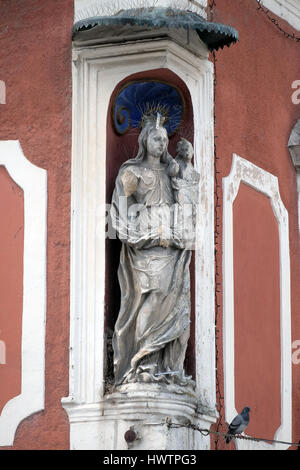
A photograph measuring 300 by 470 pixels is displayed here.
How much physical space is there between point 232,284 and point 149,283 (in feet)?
4.25

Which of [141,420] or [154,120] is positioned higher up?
[154,120]

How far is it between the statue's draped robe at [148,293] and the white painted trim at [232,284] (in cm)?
90

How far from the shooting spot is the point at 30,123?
17.3m

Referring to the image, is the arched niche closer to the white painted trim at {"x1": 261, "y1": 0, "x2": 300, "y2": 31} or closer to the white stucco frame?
the white stucco frame

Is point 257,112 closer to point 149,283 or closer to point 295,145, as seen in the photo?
point 295,145

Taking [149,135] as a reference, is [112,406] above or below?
below

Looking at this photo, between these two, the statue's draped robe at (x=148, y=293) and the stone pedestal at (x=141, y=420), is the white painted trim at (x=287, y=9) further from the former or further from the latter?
the stone pedestal at (x=141, y=420)

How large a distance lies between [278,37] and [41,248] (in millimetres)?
3212

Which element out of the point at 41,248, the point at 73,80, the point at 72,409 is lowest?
the point at 72,409

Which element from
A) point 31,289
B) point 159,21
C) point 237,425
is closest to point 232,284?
point 237,425

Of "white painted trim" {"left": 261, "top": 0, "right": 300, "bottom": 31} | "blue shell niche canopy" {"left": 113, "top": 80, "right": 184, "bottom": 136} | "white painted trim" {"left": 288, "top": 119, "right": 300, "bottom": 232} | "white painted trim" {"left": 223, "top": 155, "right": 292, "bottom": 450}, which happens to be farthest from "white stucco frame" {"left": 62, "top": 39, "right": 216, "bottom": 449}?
"white painted trim" {"left": 261, "top": 0, "right": 300, "bottom": 31}

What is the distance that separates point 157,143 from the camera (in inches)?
670

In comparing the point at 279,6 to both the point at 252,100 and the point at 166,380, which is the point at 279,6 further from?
the point at 166,380

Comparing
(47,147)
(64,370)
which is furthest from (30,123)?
(64,370)
